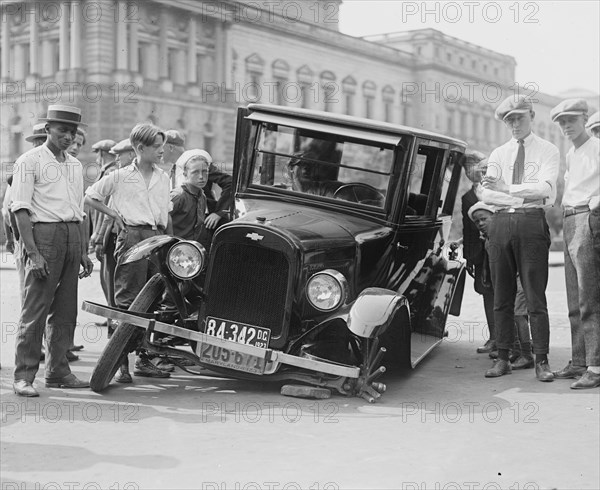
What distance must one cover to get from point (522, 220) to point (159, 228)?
281cm

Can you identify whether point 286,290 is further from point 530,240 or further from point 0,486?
point 0,486

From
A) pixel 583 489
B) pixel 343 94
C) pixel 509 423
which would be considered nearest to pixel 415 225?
pixel 509 423

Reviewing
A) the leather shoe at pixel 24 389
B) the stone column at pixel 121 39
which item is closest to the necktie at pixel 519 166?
the leather shoe at pixel 24 389

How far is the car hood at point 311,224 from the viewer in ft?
21.9

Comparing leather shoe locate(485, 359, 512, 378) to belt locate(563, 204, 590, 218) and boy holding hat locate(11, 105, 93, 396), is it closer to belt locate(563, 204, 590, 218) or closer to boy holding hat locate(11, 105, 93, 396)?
belt locate(563, 204, 590, 218)

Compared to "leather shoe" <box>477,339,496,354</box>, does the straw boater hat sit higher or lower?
higher

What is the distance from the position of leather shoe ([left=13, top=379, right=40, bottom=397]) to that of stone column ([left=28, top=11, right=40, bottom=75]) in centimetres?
4423

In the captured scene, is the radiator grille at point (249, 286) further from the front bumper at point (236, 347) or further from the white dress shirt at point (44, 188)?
the white dress shirt at point (44, 188)

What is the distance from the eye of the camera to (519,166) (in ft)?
24.3

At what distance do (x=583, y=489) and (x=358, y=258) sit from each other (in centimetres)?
286

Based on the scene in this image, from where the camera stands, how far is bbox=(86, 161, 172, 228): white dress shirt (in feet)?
23.7

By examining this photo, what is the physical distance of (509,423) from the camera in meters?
5.97

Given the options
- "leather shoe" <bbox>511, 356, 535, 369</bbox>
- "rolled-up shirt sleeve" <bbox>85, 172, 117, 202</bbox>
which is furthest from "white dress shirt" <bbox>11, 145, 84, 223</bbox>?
"leather shoe" <bbox>511, 356, 535, 369</bbox>

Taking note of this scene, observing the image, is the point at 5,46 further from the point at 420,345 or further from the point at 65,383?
the point at 65,383
